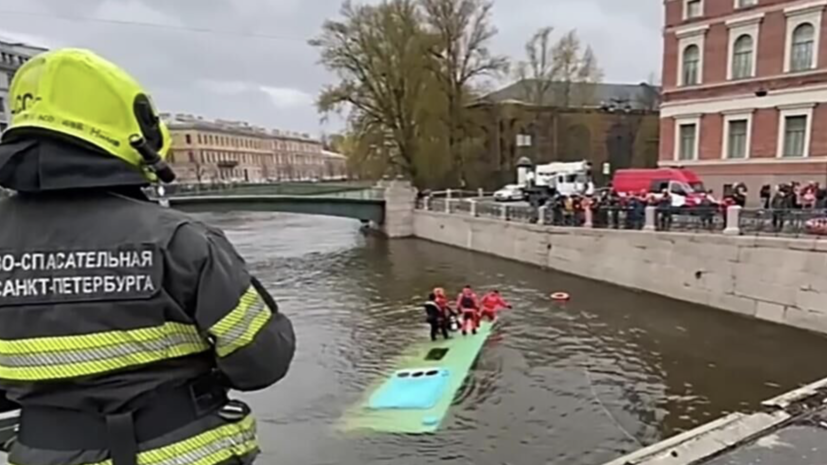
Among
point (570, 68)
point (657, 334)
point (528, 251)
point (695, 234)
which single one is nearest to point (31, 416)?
point (657, 334)

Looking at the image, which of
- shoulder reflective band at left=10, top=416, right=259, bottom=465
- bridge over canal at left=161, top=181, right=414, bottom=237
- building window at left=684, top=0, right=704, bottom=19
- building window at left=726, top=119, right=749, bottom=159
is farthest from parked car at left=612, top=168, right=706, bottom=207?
shoulder reflective band at left=10, top=416, right=259, bottom=465

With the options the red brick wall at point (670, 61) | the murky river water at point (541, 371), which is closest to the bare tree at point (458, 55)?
the red brick wall at point (670, 61)

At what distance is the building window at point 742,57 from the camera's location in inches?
1124

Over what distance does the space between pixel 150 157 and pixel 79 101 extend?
217 mm

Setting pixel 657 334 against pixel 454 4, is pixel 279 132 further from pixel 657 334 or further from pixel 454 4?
pixel 657 334

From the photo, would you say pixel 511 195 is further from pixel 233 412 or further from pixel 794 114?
pixel 233 412

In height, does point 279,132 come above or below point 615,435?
above

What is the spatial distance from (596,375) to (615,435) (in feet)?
9.40

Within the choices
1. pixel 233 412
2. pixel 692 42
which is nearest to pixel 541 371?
pixel 233 412

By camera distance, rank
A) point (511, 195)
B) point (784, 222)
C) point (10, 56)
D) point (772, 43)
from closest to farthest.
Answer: point (784, 222), point (772, 43), point (511, 195), point (10, 56)

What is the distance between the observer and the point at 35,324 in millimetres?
1556

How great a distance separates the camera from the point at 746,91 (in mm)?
28609

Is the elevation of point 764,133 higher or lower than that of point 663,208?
higher

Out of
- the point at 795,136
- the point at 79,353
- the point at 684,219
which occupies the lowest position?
the point at 684,219
